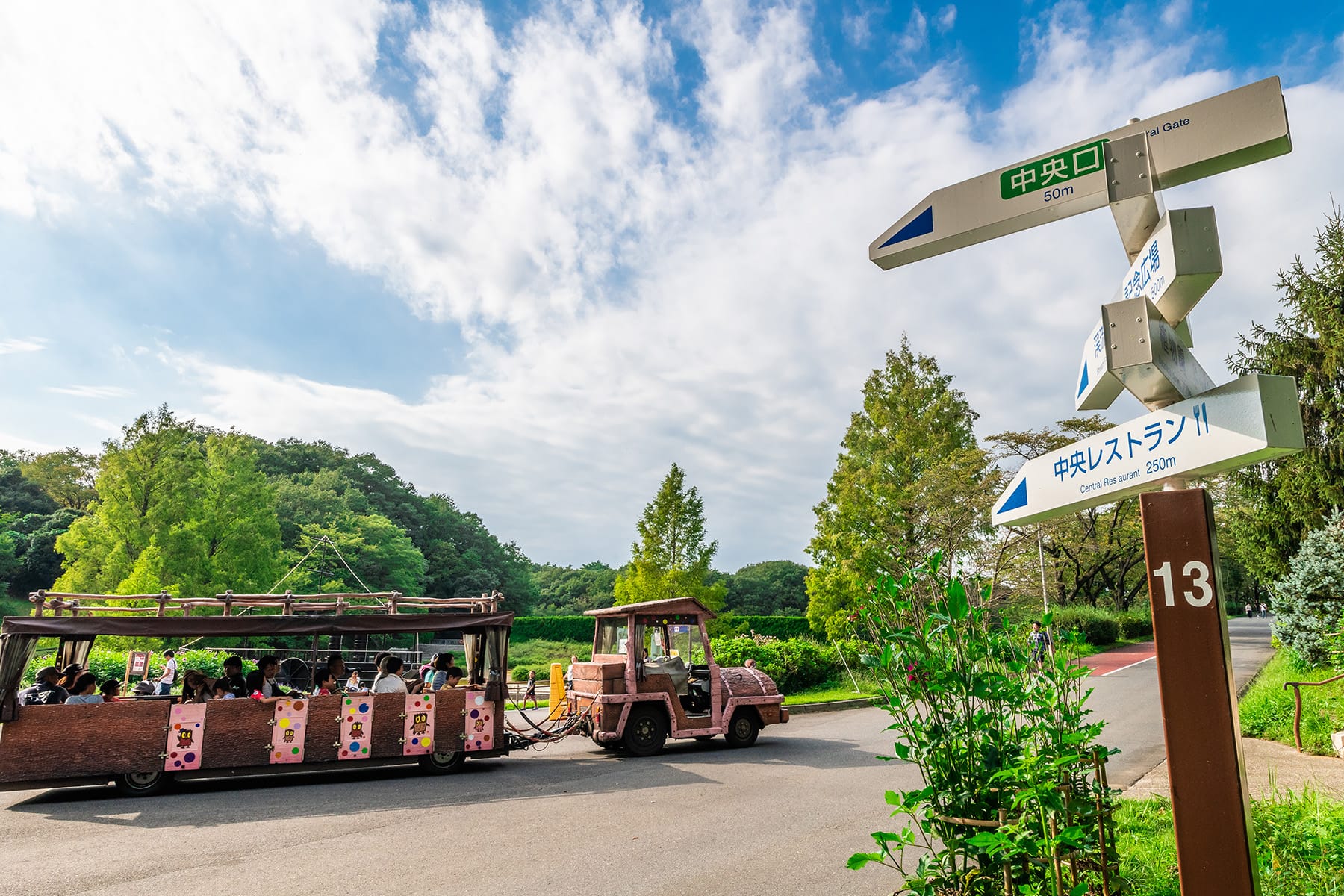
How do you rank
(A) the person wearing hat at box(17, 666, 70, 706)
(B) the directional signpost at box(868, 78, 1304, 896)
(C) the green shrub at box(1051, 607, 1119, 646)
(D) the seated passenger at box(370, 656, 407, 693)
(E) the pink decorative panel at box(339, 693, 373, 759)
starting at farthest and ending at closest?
(C) the green shrub at box(1051, 607, 1119, 646) → (D) the seated passenger at box(370, 656, 407, 693) → (E) the pink decorative panel at box(339, 693, 373, 759) → (A) the person wearing hat at box(17, 666, 70, 706) → (B) the directional signpost at box(868, 78, 1304, 896)

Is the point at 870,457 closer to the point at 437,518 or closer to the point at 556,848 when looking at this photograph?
the point at 556,848

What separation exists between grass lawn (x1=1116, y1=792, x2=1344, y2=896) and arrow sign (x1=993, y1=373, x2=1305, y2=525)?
1.50 m

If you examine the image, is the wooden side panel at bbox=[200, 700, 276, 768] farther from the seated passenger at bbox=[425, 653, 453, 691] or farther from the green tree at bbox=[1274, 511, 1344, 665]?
the green tree at bbox=[1274, 511, 1344, 665]

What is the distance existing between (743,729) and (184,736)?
299 inches

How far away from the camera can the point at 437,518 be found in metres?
62.7

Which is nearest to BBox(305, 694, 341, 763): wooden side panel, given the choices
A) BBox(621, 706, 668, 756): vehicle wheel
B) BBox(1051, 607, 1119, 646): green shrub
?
BBox(621, 706, 668, 756): vehicle wheel

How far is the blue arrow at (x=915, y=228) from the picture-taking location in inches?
136

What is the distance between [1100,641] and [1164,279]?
3354 centimetres

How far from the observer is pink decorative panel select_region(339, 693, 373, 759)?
9.96 m

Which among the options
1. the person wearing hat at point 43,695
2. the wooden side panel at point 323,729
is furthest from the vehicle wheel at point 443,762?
the person wearing hat at point 43,695

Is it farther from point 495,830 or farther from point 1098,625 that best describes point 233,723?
point 1098,625

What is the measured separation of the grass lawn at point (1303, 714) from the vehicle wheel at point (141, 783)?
12.7 metres

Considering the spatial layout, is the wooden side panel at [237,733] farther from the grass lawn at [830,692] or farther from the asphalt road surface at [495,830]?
the grass lawn at [830,692]

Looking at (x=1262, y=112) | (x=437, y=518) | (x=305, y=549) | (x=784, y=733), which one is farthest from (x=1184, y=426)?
(x=437, y=518)
